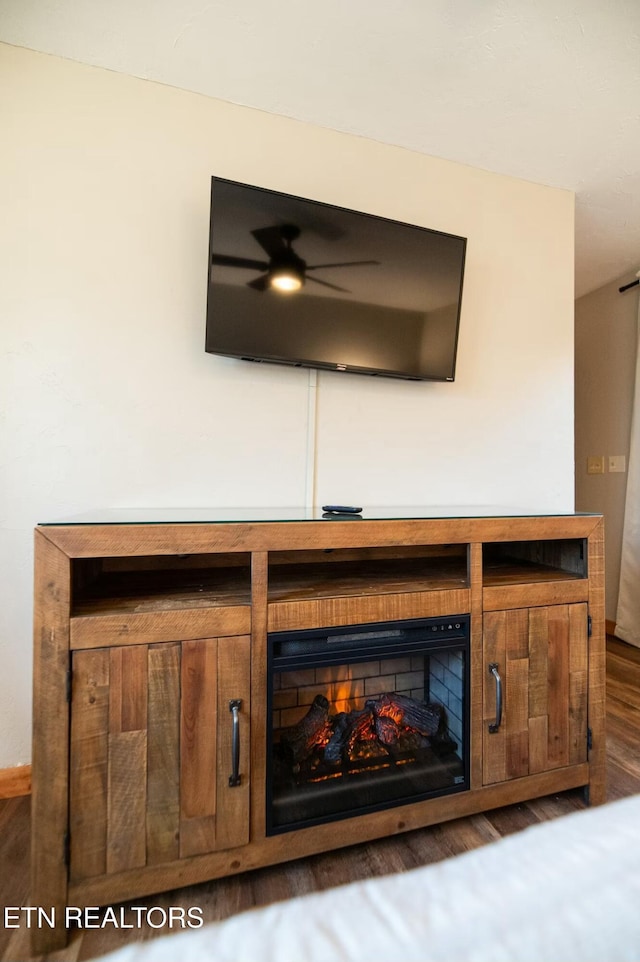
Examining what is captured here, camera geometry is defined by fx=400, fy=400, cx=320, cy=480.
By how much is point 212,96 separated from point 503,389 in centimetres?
168

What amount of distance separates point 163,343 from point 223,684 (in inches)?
46.2

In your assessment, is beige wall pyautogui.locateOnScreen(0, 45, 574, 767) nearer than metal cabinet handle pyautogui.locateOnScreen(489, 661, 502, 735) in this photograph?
No

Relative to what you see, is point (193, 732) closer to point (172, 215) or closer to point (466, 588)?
point (466, 588)

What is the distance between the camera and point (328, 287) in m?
1.51

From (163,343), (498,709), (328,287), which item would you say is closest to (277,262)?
(328,287)

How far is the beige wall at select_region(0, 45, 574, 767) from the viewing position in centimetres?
136

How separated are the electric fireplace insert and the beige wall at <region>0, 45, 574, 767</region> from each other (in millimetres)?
640

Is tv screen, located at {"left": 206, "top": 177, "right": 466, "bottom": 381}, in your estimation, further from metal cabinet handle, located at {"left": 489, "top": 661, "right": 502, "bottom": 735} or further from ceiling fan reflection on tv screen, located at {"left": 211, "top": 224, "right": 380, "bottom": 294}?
metal cabinet handle, located at {"left": 489, "top": 661, "right": 502, "bottom": 735}

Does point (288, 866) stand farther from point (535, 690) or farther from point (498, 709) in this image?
point (535, 690)

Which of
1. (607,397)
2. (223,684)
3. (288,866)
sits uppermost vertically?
(607,397)

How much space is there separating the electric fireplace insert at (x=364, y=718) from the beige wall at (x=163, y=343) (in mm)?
640

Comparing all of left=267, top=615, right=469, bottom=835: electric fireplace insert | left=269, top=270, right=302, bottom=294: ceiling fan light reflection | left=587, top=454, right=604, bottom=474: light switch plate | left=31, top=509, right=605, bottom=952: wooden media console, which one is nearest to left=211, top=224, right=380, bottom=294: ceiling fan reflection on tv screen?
left=269, top=270, right=302, bottom=294: ceiling fan light reflection

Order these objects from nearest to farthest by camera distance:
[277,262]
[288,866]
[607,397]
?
[288,866]
[277,262]
[607,397]

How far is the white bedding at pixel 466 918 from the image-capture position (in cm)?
25
